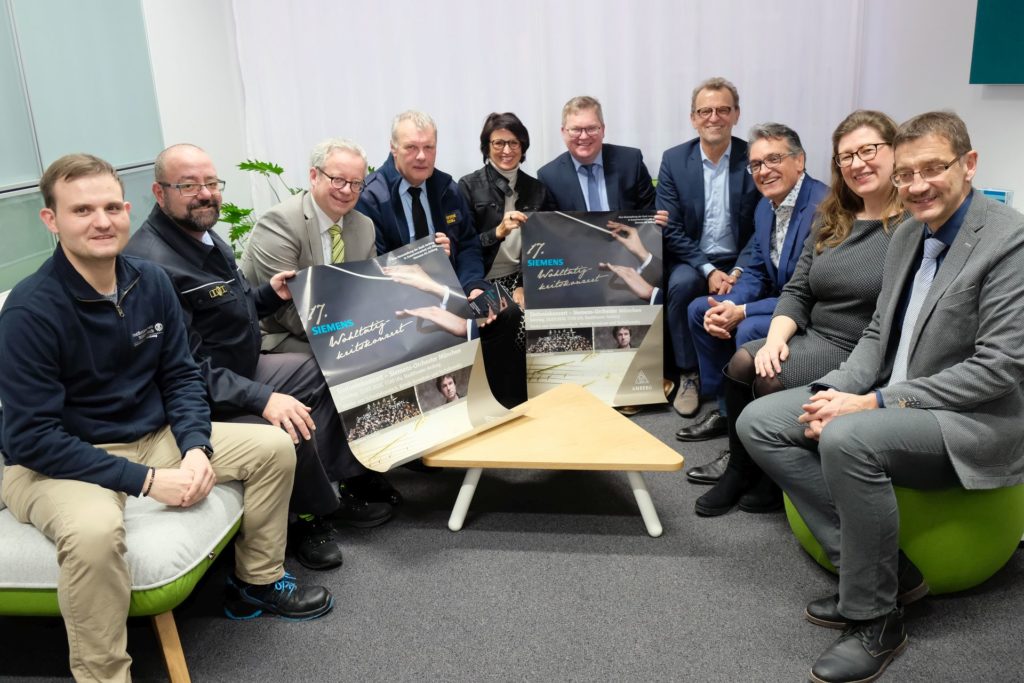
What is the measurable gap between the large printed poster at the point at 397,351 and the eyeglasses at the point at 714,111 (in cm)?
154

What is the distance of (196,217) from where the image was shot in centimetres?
267

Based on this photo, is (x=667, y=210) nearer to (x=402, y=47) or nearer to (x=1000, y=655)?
(x=402, y=47)

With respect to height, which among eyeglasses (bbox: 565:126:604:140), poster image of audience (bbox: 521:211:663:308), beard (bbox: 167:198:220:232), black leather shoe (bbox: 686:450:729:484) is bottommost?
black leather shoe (bbox: 686:450:729:484)

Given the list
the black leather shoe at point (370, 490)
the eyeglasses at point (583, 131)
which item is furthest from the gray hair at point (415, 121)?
the black leather shoe at point (370, 490)

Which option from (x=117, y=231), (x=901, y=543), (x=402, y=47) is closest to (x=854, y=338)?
(x=901, y=543)

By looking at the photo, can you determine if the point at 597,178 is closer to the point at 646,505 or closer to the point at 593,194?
the point at 593,194

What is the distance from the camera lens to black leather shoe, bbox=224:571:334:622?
8.11 ft

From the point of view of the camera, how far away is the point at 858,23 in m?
4.50

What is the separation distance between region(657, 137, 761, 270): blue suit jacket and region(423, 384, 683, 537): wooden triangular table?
117 cm

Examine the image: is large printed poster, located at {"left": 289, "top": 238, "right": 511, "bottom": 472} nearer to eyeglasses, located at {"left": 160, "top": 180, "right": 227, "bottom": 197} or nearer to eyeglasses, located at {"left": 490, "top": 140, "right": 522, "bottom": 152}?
eyeglasses, located at {"left": 160, "top": 180, "right": 227, "bottom": 197}

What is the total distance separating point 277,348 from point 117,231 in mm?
1049

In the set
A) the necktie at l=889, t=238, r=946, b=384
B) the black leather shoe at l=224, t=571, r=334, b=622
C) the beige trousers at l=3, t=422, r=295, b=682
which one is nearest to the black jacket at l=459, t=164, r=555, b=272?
the beige trousers at l=3, t=422, r=295, b=682

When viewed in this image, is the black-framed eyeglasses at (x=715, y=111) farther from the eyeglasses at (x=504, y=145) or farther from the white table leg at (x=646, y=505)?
the white table leg at (x=646, y=505)

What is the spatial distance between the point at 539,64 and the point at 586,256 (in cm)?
150
